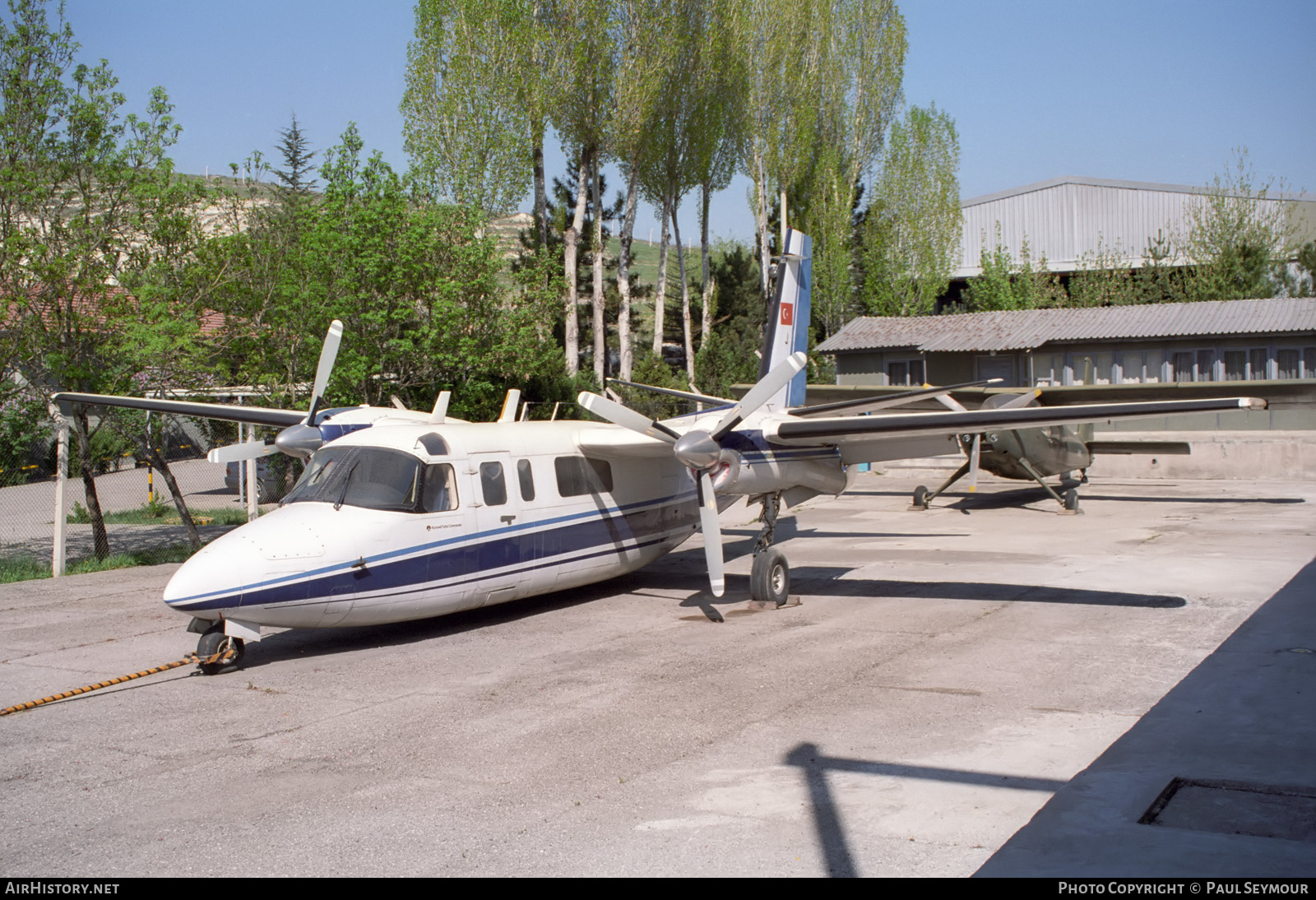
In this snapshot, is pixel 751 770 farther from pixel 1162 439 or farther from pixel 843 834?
pixel 1162 439

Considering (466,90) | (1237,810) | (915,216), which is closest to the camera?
(1237,810)

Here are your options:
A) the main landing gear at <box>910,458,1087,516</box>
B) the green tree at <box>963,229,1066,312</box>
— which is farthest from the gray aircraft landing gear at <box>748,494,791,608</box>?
the green tree at <box>963,229,1066,312</box>

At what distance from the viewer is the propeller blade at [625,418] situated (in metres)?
11.7

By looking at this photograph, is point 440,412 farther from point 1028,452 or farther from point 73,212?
point 1028,452

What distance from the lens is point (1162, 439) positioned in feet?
88.7

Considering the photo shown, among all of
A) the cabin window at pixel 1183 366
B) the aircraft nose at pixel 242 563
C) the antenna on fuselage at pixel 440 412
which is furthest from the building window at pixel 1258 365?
the aircraft nose at pixel 242 563

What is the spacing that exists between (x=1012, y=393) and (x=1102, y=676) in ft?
49.0

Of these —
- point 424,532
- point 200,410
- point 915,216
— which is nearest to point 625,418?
point 424,532

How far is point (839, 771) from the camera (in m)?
6.66

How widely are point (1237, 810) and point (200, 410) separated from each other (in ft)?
44.5

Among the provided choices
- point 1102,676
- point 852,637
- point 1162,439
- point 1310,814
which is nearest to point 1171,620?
point 1102,676

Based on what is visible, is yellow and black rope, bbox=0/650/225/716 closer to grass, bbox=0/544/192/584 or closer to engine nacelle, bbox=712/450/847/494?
engine nacelle, bbox=712/450/847/494

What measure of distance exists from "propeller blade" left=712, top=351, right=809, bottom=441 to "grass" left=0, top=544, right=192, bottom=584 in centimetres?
1049

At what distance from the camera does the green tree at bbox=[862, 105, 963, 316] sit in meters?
49.7
